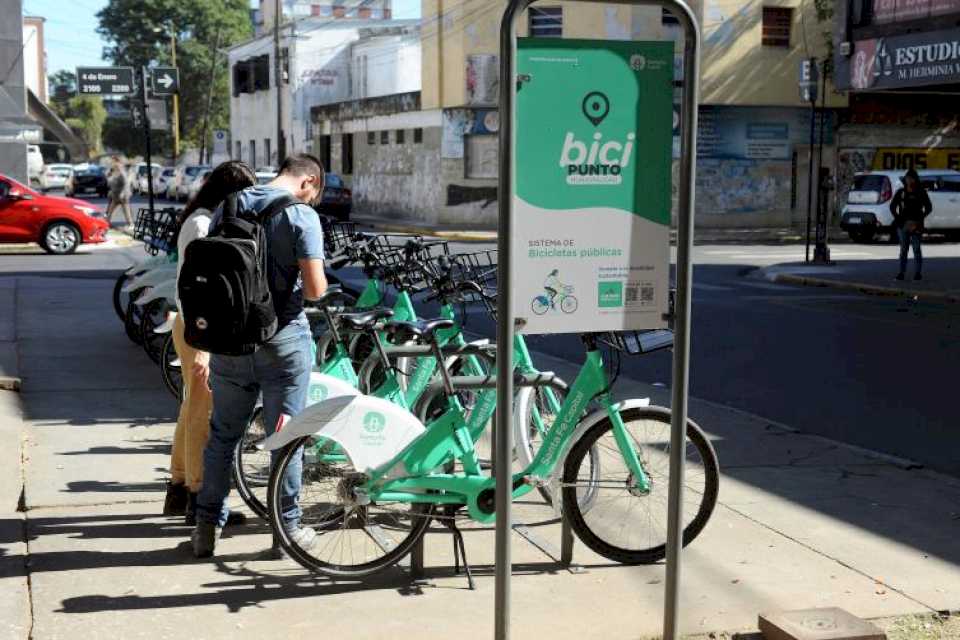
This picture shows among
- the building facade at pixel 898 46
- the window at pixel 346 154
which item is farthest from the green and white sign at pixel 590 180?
the window at pixel 346 154

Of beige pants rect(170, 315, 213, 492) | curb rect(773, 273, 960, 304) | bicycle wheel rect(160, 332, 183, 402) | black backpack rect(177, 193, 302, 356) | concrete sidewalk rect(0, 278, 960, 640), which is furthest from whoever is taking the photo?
curb rect(773, 273, 960, 304)

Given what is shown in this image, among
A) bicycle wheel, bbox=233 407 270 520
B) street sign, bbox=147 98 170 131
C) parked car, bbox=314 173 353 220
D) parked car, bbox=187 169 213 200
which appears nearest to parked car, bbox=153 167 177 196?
parked car, bbox=187 169 213 200

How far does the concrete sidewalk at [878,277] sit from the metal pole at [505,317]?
1552 cm

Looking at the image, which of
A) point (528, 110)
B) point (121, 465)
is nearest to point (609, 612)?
point (528, 110)

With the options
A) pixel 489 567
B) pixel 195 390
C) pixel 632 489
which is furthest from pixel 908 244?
pixel 195 390

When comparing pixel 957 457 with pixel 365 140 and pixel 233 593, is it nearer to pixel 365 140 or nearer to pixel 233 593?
pixel 233 593

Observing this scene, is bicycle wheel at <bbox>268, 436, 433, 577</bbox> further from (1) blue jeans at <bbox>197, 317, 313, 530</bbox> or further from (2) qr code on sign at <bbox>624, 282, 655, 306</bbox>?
(2) qr code on sign at <bbox>624, 282, 655, 306</bbox>

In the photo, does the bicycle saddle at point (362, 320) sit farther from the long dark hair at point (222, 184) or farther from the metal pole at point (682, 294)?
the metal pole at point (682, 294)

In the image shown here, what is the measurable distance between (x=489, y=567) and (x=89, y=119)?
104 m

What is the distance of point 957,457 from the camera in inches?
330

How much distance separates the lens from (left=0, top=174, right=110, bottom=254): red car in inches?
968

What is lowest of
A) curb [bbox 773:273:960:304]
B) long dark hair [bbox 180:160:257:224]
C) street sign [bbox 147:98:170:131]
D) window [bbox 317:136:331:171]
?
curb [bbox 773:273:960:304]

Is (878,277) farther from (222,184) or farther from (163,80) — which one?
(222,184)

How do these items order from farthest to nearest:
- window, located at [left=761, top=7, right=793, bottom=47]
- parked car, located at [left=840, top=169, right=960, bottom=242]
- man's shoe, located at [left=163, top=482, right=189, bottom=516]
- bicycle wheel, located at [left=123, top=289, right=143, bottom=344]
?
window, located at [left=761, top=7, right=793, bottom=47], parked car, located at [left=840, top=169, right=960, bottom=242], bicycle wheel, located at [left=123, top=289, right=143, bottom=344], man's shoe, located at [left=163, top=482, right=189, bottom=516]
